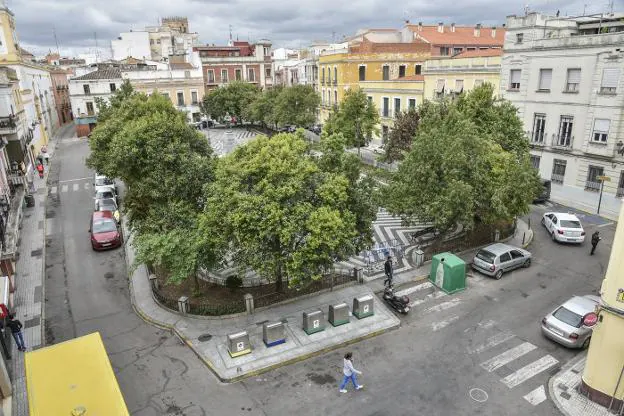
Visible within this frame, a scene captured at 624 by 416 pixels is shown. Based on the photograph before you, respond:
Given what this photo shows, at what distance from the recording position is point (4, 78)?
32.6 meters

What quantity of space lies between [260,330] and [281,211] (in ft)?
15.7

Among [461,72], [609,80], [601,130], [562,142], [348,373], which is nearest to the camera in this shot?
[348,373]

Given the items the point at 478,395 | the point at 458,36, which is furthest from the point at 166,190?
the point at 458,36

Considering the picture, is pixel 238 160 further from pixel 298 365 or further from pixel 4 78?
pixel 4 78

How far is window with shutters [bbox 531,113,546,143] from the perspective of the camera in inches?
1312

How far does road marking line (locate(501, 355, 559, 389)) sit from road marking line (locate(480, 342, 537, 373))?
1.61 feet

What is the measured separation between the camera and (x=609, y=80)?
28422 millimetres

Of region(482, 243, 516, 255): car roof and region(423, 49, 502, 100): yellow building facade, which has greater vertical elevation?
region(423, 49, 502, 100): yellow building facade

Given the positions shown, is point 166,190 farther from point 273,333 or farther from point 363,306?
point 363,306

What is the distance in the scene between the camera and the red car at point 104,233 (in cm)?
2389

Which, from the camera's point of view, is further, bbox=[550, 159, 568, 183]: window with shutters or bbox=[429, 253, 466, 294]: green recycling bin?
bbox=[550, 159, 568, 183]: window with shutters

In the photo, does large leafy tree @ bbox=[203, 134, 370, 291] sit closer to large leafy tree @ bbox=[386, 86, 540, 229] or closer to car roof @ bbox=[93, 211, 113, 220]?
large leafy tree @ bbox=[386, 86, 540, 229]

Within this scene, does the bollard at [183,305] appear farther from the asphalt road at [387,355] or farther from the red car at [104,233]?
the red car at [104,233]

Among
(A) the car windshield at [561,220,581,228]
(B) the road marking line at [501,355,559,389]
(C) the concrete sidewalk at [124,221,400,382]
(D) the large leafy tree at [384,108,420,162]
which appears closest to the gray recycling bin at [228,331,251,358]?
(C) the concrete sidewalk at [124,221,400,382]
